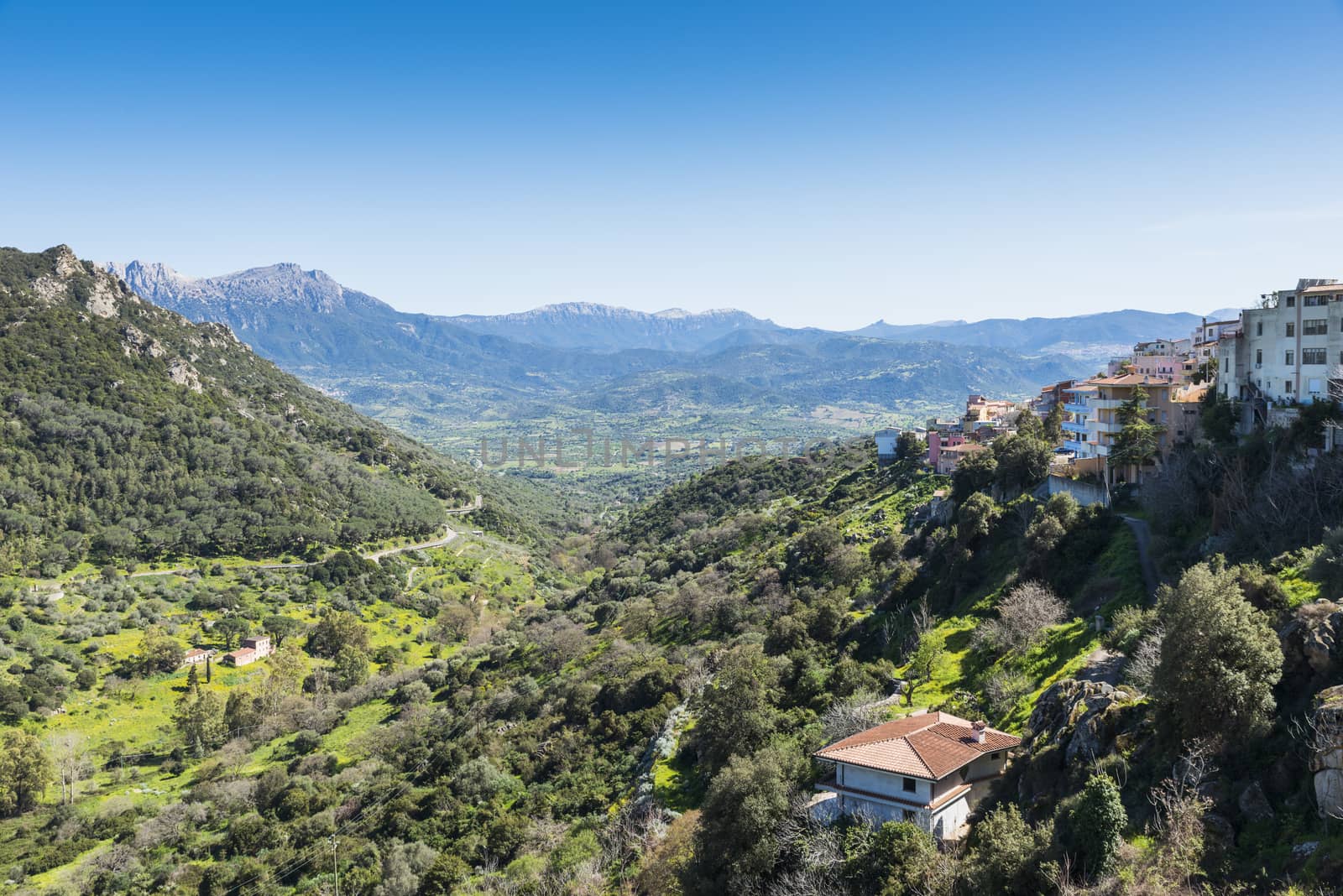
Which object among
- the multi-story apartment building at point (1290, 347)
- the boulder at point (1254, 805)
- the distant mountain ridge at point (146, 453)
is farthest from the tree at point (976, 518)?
the distant mountain ridge at point (146, 453)

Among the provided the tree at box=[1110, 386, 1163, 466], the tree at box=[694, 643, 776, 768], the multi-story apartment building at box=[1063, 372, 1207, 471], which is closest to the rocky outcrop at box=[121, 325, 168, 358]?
the tree at box=[694, 643, 776, 768]

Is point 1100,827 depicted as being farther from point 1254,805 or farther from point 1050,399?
point 1050,399

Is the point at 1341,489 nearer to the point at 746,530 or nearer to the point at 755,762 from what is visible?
the point at 755,762

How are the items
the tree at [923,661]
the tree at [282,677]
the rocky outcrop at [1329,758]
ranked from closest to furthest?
the rocky outcrop at [1329,758] < the tree at [923,661] < the tree at [282,677]

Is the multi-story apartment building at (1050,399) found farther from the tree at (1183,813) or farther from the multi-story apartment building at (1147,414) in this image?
the tree at (1183,813)

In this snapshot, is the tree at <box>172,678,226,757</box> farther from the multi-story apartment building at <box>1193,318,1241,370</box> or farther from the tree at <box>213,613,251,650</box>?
the multi-story apartment building at <box>1193,318,1241,370</box>

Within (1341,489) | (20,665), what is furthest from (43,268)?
(1341,489)
